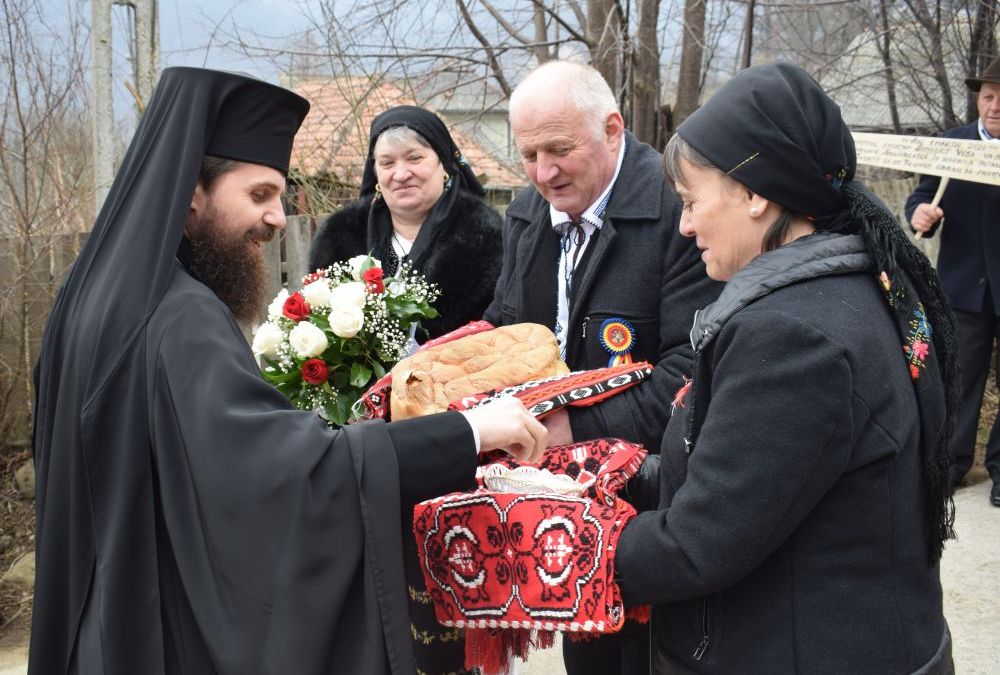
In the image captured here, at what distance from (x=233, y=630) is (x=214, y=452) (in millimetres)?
378

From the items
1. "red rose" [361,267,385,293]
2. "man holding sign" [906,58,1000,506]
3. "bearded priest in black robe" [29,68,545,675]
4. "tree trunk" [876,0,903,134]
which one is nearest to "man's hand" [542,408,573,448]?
"bearded priest in black robe" [29,68,545,675]

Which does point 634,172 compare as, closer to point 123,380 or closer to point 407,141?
point 407,141

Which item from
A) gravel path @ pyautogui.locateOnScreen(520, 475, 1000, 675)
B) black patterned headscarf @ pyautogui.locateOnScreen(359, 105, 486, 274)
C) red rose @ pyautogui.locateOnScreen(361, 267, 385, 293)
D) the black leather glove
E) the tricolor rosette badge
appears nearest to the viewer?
the black leather glove

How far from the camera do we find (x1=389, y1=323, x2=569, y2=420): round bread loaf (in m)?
2.37

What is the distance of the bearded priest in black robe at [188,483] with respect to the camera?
1.85m

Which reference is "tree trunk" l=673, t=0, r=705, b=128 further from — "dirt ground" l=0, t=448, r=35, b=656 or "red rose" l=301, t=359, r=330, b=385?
"dirt ground" l=0, t=448, r=35, b=656

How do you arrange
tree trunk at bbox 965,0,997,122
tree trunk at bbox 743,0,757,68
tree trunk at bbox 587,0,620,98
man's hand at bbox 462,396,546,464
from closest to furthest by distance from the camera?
man's hand at bbox 462,396,546,464 → tree trunk at bbox 965,0,997,122 → tree trunk at bbox 743,0,757,68 → tree trunk at bbox 587,0,620,98

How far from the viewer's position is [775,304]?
5.62 ft

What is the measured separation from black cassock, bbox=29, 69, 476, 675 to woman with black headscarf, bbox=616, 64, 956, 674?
60 centimetres

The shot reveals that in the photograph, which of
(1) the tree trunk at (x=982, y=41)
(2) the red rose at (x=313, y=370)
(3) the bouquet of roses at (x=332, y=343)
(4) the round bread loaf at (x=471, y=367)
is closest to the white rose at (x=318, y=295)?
(3) the bouquet of roses at (x=332, y=343)

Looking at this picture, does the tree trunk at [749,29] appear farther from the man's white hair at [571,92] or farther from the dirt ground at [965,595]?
the man's white hair at [571,92]

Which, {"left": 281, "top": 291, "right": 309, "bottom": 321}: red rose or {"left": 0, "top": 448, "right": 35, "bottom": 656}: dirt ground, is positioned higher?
{"left": 281, "top": 291, "right": 309, "bottom": 321}: red rose

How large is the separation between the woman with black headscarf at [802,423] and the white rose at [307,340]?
1.28 meters

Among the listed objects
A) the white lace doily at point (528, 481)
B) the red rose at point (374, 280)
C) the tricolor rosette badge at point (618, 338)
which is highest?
the red rose at point (374, 280)
